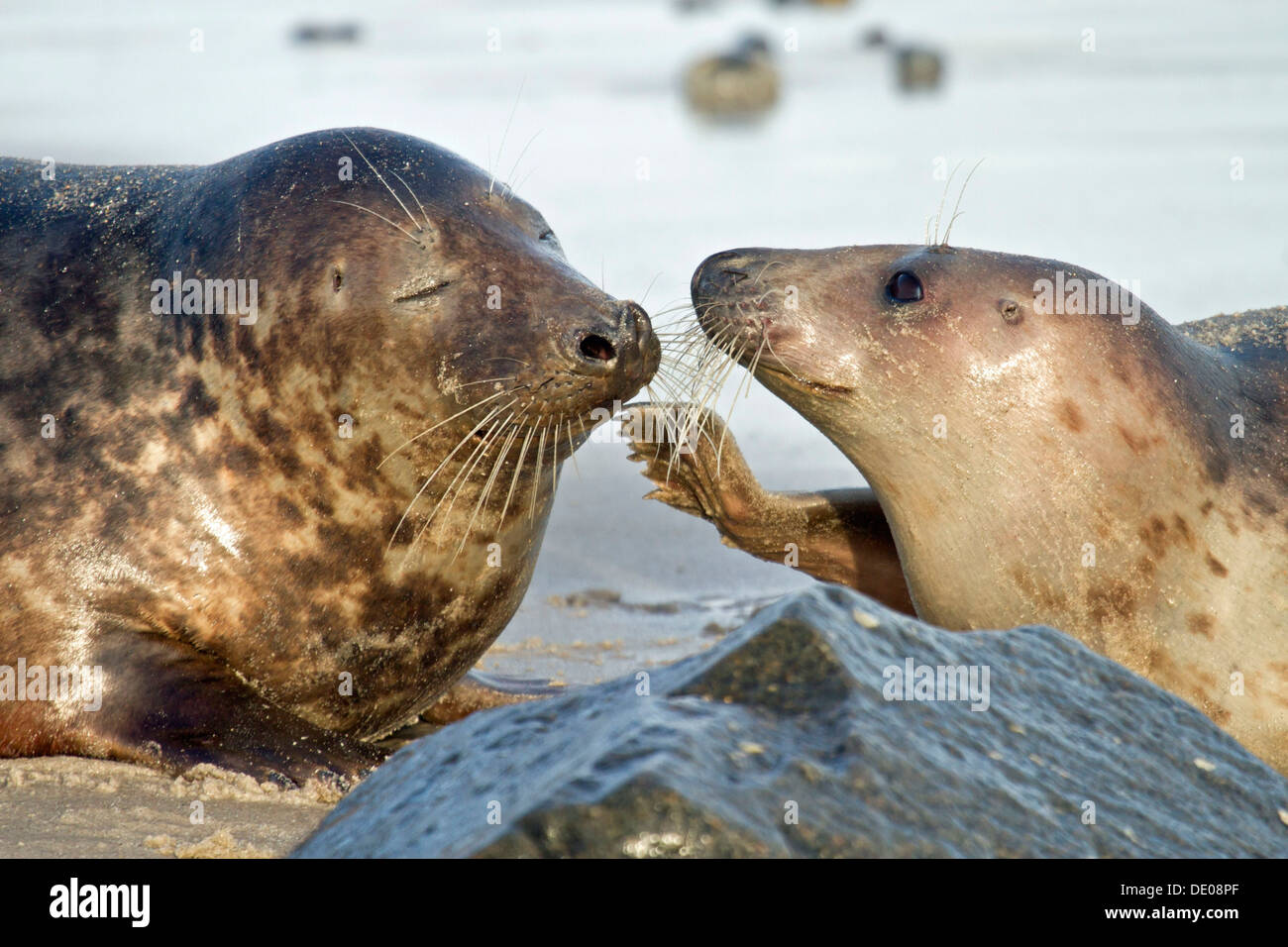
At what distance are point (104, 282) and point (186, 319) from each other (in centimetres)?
28

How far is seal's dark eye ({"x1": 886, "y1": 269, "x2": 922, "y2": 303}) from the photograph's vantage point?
165 inches

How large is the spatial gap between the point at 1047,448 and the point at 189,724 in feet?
7.91

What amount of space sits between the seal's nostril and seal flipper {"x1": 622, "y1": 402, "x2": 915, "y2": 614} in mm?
1243

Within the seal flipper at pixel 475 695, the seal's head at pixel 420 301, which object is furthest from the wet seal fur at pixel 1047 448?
the seal flipper at pixel 475 695

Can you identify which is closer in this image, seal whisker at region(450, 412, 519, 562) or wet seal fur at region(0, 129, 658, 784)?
wet seal fur at region(0, 129, 658, 784)

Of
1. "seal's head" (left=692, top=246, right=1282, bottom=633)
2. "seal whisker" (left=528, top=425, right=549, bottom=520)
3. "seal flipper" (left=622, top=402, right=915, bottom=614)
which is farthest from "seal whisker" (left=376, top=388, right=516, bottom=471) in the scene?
"seal flipper" (left=622, top=402, right=915, bottom=614)

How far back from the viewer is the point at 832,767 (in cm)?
186

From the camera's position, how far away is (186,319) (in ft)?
12.5

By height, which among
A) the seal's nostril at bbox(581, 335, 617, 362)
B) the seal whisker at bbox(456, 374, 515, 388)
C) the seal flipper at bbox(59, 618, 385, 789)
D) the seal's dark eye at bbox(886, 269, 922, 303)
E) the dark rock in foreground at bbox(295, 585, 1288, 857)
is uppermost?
the seal's dark eye at bbox(886, 269, 922, 303)

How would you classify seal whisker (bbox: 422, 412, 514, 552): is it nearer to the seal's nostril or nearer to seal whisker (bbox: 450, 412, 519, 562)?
Result: seal whisker (bbox: 450, 412, 519, 562)

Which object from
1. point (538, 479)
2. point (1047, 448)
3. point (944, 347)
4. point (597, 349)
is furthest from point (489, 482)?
point (1047, 448)

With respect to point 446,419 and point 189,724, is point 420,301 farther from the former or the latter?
point 189,724

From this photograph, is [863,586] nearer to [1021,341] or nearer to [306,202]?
[1021,341]

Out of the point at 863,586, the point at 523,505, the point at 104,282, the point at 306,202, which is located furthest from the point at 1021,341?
the point at 104,282
